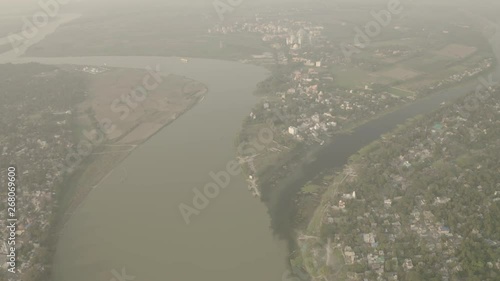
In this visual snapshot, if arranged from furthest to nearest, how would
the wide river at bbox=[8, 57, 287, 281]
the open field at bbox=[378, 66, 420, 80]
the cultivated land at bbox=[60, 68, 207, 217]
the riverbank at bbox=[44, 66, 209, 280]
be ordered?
the open field at bbox=[378, 66, 420, 80] → the cultivated land at bbox=[60, 68, 207, 217] → the riverbank at bbox=[44, 66, 209, 280] → the wide river at bbox=[8, 57, 287, 281]

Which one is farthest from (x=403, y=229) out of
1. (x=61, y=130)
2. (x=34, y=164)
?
(x=61, y=130)

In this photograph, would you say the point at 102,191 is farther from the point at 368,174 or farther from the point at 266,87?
the point at 266,87

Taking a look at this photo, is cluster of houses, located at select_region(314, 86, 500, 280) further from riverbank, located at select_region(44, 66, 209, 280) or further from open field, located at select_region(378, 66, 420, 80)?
open field, located at select_region(378, 66, 420, 80)

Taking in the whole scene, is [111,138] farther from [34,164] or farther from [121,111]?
[34,164]

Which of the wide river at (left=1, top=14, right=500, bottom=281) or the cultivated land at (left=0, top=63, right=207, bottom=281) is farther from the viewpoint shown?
the cultivated land at (left=0, top=63, right=207, bottom=281)

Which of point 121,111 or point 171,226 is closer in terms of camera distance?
point 171,226

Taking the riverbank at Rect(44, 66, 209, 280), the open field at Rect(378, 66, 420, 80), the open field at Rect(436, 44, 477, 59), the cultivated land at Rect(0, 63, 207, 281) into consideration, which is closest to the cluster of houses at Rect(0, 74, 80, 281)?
the cultivated land at Rect(0, 63, 207, 281)

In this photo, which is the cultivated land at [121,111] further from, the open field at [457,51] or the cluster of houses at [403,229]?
the open field at [457,51]

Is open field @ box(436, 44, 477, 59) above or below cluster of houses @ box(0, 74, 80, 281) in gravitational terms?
below

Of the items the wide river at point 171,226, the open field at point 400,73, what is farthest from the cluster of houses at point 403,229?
the open field at point 400,73
